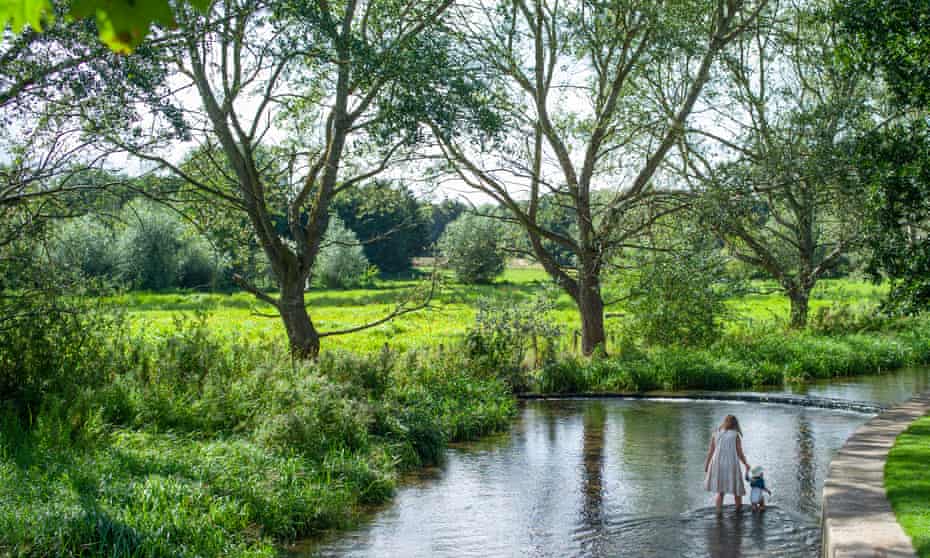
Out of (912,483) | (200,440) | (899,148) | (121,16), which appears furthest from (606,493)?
(121,16)

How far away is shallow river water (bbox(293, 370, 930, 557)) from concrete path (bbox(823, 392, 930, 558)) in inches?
31.2

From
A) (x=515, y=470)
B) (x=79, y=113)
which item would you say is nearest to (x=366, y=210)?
(x=79, y=113)

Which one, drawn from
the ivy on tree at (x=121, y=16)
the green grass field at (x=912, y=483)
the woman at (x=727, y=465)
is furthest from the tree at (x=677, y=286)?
the ivy on tree at (x=121, y=16)

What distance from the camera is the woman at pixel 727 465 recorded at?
1028 centimetres

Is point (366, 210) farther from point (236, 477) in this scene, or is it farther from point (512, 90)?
point (236, 477)

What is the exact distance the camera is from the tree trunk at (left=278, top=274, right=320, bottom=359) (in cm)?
1759

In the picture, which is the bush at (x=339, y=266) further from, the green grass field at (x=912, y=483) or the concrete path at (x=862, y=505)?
the green grass field at (x=912, y=483)

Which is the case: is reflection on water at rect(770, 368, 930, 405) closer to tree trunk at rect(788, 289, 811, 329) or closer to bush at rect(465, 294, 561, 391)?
tree trunk at rect(788, 289, 811, 329)

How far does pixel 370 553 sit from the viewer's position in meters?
8.88

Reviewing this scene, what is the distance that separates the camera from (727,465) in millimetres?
10328

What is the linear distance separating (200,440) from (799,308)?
70.3 feet

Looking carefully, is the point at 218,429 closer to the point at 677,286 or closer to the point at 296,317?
the point at 296,317

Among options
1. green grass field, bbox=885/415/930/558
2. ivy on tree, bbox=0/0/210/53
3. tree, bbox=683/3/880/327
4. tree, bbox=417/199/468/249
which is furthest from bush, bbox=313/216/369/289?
ivy on tree, bbox=0/0/210/53

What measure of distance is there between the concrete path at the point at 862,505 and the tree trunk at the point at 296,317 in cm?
1042
